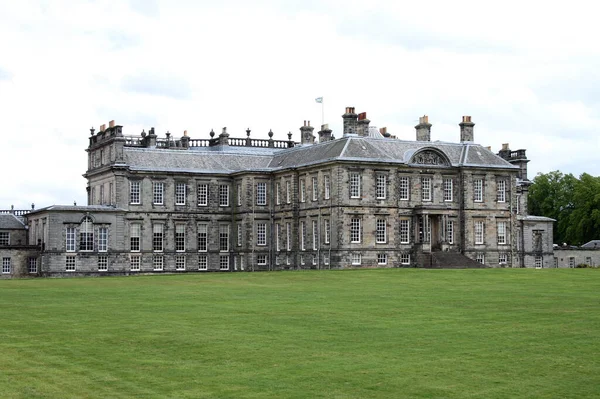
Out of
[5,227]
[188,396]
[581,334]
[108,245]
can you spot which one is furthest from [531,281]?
[5,227]

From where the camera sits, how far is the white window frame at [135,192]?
234 ft

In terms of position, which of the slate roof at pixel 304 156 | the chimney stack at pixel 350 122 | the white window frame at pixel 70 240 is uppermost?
the chimney stack at pixel 350 122

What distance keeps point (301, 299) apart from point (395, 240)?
1285 inches

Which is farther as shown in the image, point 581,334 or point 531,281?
→ point 531,281

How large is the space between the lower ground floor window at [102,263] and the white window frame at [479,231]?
25.0m

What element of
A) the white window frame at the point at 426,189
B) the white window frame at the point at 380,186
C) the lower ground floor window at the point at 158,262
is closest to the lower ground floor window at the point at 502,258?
the white window frame at the point at 426,189

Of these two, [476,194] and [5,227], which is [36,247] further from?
[476,194]

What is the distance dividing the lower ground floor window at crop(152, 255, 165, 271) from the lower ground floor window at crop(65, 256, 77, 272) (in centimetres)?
573

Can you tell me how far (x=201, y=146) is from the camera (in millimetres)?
83188

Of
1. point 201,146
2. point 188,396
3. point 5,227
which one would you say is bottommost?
point 188,396

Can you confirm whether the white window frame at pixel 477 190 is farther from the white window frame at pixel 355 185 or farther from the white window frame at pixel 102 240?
the white window frame at pixel 102 240

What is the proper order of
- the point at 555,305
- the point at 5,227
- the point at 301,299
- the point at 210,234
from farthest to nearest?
the point at 5,227, the point at 210,234, the point at 301,299, the point at 555,305

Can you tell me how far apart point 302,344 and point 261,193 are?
5059 centimetres

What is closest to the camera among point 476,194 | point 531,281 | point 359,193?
point 531,281
